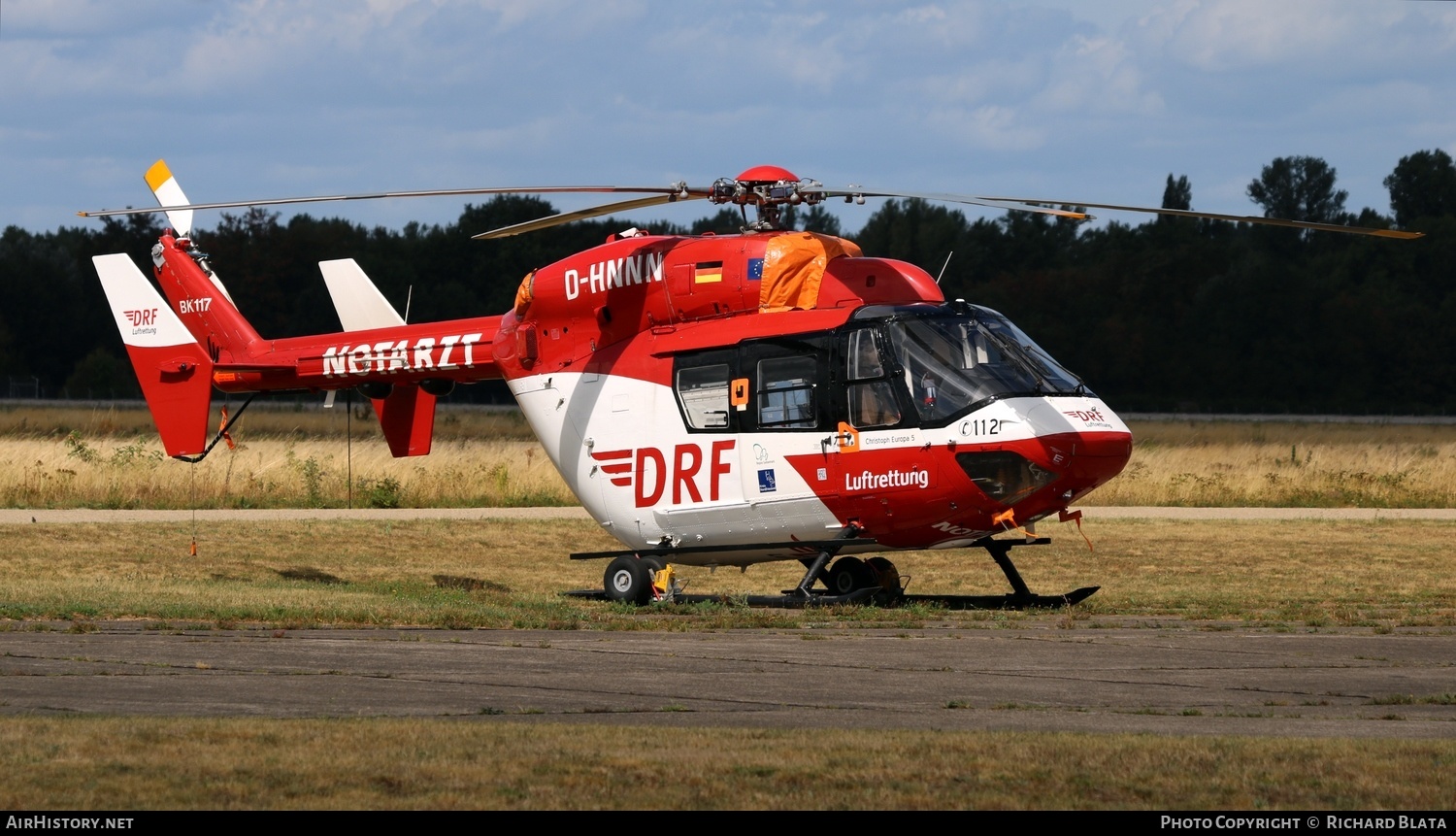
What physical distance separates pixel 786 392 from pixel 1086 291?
56.7 metres

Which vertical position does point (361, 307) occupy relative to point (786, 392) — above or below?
above

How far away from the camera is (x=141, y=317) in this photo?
21797 mm

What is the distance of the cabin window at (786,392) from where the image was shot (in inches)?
659

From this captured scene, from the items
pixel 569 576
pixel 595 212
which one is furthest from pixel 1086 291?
pixel 595 212

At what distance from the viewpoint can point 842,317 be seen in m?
16.6

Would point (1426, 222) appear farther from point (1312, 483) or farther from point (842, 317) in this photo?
point (842, 317)

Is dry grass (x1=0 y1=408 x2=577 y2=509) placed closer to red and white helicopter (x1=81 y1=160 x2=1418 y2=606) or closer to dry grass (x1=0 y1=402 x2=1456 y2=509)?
dry grass (x1=0 y1=402 x2=1456 y2=509)

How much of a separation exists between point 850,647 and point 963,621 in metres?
2.55

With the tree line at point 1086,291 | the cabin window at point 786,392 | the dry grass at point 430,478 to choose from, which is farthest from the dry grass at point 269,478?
the tree line at point 1086,291

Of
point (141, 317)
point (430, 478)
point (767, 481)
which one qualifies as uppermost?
point (141, 317)

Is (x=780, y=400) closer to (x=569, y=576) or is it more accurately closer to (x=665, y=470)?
(x=665, y=470)

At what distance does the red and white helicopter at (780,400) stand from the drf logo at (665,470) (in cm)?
2

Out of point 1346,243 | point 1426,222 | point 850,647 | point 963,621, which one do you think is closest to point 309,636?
point 850,647

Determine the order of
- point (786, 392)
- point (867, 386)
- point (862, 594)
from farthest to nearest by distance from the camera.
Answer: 1. point (862, 594)
2. point (786, 392)
3. point (867, 386)
